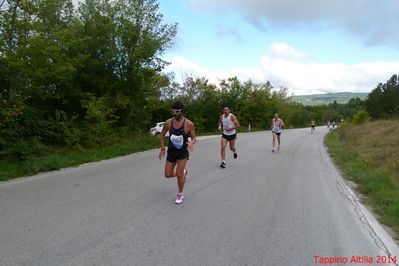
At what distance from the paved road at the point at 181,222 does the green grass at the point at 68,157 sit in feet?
2.04

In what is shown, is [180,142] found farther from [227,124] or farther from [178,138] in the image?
[227,124]

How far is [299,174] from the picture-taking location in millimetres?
11727

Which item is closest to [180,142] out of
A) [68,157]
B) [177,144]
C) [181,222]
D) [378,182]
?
[177,144]

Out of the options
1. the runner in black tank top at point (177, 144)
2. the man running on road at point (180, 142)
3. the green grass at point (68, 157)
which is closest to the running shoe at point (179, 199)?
the man running on road at point (180, 142)

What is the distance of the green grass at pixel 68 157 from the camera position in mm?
10538

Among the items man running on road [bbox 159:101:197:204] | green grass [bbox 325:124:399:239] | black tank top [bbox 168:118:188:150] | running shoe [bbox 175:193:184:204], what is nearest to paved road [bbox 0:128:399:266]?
running shoe [bbox 175:193:184:204]

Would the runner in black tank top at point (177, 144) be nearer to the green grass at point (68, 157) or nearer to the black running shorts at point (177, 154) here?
the black running shorts at point (177, 154)

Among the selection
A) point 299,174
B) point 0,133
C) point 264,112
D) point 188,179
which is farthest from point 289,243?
point 264,112

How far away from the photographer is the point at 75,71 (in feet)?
52.9

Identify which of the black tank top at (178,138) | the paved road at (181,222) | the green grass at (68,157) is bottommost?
the paved road at (181,222)

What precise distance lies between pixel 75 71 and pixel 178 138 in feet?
32.7

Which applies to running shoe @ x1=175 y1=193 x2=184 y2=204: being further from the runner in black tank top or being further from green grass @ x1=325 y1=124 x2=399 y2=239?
green grass @ x1=325 y1=124 x2=399 y2=239

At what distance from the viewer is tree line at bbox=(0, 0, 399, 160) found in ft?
40.5

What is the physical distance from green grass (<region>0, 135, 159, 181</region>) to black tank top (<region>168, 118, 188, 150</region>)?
4685mm
